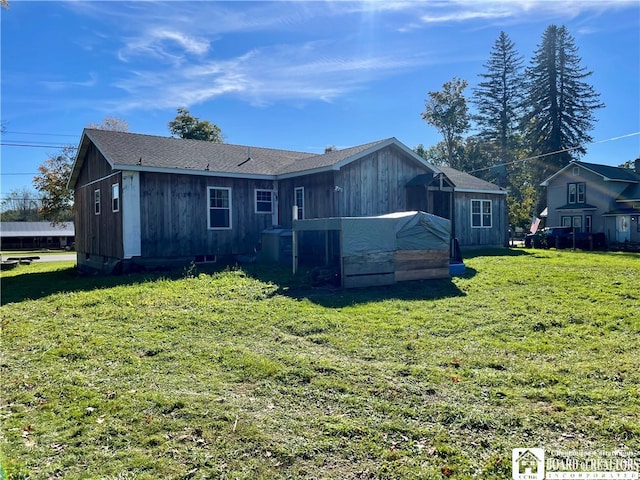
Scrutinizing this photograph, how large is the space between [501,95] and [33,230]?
52630 millimetres

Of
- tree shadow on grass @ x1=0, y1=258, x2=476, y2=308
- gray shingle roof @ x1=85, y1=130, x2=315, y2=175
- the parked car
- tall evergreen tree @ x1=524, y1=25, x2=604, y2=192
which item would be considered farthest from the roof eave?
tall evergreen tree @ x1=524, y1=25, x2=604, y2=192

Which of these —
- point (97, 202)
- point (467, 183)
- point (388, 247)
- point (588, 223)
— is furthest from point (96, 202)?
point (588, 223)

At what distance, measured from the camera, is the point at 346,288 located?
32.1ft

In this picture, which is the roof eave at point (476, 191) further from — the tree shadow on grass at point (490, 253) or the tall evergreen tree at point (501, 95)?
the tall evergreen tree at point (501, 95)

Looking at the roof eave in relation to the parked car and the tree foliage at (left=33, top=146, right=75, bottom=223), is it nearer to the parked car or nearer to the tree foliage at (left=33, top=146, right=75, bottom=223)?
the parked car

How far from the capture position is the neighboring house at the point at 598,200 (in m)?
25.1

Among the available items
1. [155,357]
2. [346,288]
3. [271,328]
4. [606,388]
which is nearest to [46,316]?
[155,357]

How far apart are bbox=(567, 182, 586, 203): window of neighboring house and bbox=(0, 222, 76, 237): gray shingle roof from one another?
153 feet

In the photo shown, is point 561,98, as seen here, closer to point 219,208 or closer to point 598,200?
point 598,200

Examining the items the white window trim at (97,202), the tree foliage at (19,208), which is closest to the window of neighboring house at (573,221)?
the white window trim at (97,202)

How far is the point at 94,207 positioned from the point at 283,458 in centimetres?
1597

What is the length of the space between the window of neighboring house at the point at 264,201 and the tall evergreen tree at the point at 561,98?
34815 millimetres

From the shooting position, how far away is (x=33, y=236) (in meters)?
45.7

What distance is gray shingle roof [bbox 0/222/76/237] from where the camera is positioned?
44888mm
